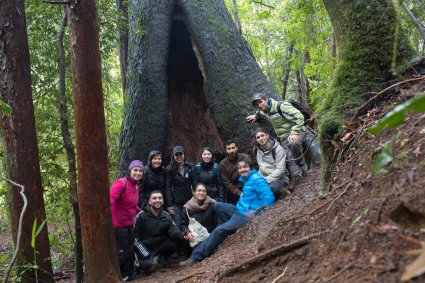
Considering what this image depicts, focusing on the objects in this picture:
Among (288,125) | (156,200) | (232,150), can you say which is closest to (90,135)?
(156,200)

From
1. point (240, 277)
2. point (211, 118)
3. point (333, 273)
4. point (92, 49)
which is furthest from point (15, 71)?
point (333, 273)

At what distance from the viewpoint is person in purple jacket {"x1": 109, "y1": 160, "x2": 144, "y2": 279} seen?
6273 mm

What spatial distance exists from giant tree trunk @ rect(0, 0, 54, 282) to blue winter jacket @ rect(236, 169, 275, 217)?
326 cm

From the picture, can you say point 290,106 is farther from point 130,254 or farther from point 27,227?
point 27,227

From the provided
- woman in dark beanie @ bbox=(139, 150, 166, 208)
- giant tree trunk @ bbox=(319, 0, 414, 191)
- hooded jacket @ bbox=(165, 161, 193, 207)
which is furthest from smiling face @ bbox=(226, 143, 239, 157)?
giant tree trunk @ bbox=(319, 0, 414, 191)

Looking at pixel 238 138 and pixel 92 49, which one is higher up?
pixel 92 49

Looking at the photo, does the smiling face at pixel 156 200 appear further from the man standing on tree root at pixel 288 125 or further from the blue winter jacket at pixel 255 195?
the man standing on tree root at pixel 288 125

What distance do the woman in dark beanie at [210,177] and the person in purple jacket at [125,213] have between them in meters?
1.31

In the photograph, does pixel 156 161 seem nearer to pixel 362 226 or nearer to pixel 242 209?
pixel 242 209

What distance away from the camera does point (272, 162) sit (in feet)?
22.9

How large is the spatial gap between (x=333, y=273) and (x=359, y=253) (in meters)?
0.17

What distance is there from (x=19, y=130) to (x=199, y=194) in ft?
10.0

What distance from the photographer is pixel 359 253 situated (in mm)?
2008

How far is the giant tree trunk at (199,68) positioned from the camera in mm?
8125
